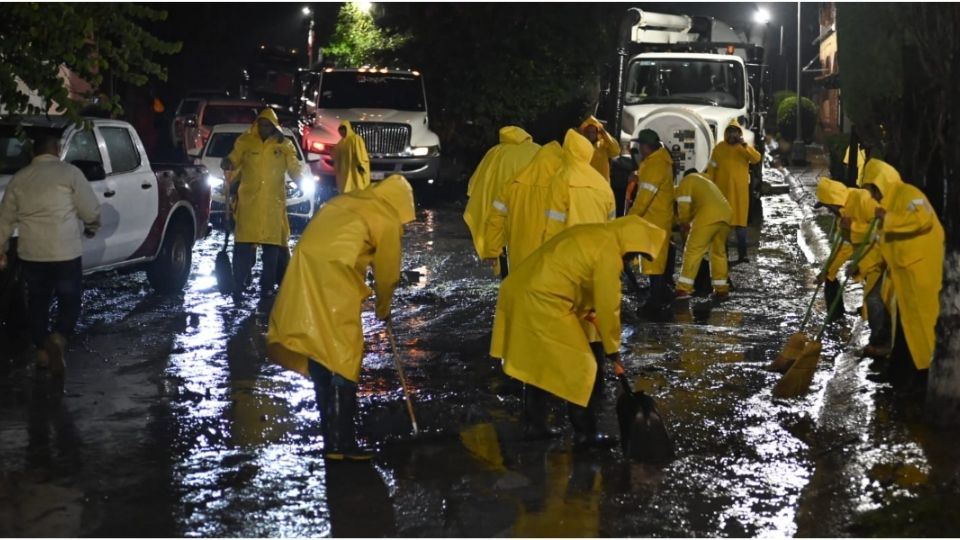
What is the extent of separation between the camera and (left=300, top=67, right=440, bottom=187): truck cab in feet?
78.3

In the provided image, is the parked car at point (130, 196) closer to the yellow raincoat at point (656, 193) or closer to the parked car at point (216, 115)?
the yellow raincoat at point (656, 193)

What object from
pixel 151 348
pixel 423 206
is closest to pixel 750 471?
pixel 151 348

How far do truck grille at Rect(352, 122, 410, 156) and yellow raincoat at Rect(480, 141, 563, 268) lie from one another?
14591 mm

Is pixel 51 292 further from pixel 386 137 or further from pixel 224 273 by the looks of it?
pixel 386 137

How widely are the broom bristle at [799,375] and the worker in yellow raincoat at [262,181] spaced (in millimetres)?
5752

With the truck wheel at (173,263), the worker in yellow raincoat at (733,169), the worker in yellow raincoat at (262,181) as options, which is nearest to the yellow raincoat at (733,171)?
the worker in yellow raincoat at (733,169)

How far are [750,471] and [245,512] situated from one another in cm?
277

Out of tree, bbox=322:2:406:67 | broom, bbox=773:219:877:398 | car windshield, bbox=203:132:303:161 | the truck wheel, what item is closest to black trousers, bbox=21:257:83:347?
the truck wheel

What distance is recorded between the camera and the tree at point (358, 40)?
101 ft

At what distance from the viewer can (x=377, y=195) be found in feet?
24.2

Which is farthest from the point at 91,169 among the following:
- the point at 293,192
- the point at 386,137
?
the point at 386,137

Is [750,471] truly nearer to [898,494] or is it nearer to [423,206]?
[898,494]

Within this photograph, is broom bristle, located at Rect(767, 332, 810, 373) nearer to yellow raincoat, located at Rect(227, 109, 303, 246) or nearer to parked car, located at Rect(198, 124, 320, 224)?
yellow raincoat, located at Rect(227, 109, 303, 246)

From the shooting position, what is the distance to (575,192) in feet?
30.7
